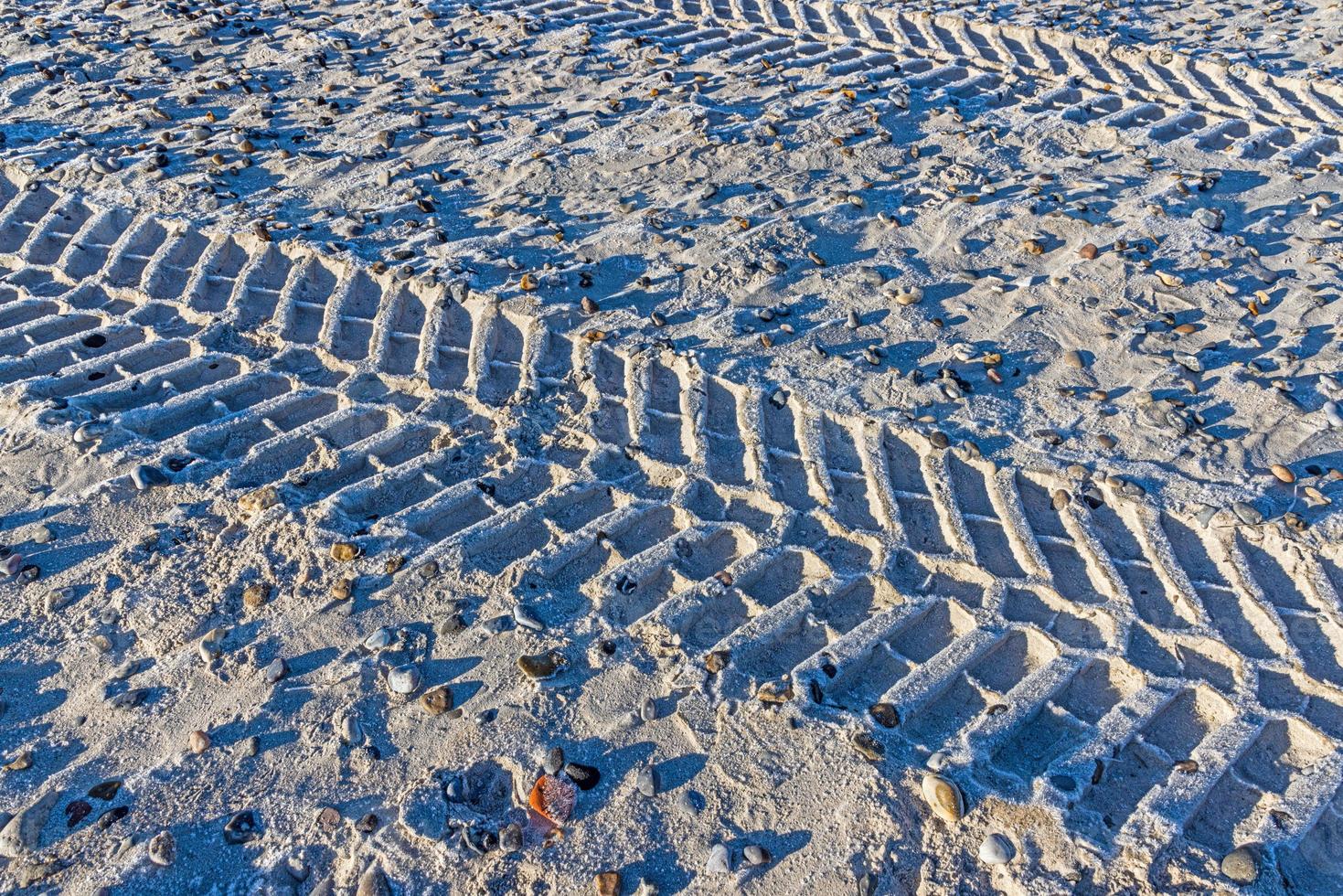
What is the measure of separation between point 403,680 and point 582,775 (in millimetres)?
566

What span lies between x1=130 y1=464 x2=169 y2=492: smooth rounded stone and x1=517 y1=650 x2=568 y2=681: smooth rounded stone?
4.80ft

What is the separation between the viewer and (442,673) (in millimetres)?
2604

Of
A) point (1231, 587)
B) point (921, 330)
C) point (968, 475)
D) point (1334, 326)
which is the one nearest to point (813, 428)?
point (968, 475)

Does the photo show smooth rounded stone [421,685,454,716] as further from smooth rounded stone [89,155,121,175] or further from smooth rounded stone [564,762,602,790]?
smooth rounded stone [89,155,121,175]

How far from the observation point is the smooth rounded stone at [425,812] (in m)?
2.24

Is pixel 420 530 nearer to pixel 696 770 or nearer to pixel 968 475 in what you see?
pixel 696 770

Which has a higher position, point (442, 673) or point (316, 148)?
point (316, 148)

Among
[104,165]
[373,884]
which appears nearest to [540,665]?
[373,884]

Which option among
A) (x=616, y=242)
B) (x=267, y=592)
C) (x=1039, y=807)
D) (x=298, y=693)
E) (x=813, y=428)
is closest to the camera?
(x=1039, y=807)

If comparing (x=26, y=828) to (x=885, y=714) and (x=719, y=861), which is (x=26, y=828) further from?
(x=885, y=714)

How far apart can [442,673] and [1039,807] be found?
1551 mm

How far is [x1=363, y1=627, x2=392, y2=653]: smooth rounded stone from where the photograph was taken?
265 cm

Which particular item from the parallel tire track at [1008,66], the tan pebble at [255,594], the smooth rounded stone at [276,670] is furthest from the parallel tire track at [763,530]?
the parallel tire track at [1008,66]

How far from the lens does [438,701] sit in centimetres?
251
